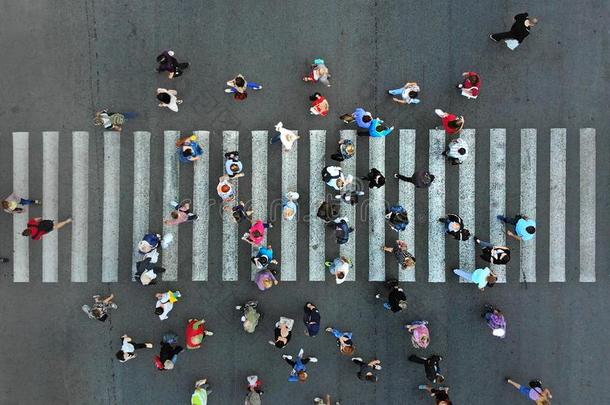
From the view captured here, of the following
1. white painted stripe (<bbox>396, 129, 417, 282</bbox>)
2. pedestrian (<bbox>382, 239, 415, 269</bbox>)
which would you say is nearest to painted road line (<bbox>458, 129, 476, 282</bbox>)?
white painted stripe (<bbox>396, 129, 417, 282</bbox>)

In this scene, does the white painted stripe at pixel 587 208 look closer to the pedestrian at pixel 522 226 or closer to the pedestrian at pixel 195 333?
the pedestrian at pixel 522 226

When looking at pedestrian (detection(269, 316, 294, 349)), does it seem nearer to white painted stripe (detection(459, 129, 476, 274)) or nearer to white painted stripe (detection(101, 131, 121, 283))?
white painted stripe (detection(101, 131, 121, 283))

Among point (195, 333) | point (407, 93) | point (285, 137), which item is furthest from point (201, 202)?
point (407, 93)

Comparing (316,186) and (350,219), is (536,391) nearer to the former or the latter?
(350,219)

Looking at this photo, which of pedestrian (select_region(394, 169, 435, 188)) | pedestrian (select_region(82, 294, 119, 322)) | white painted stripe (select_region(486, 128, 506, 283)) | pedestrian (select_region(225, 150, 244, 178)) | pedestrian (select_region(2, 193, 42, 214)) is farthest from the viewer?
white painted stripe (select_region(486, 128, 506, 283))

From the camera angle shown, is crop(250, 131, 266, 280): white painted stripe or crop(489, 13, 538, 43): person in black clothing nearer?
crop(489, 13, 538, 43): person in black clothing

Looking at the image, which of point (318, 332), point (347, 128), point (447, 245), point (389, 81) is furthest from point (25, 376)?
point (389, 81)

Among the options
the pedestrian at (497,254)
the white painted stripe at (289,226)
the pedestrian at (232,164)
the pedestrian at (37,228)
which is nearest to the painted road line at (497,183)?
the pedestrian at (497,254)
